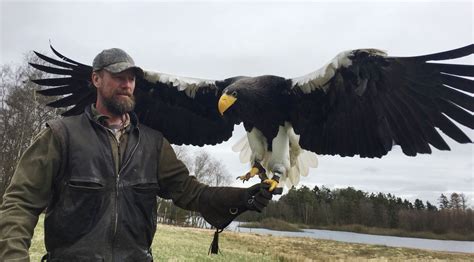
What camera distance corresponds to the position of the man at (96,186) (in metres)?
2.28

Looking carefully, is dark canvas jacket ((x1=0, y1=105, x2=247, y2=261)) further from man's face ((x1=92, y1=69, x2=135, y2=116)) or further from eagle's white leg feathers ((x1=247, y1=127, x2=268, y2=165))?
eagle's white leg feathers ((x1=247, y1=127, x2=268, y2=165))

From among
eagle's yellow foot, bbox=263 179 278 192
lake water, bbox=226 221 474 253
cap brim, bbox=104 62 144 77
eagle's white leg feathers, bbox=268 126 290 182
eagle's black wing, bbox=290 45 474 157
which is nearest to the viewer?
cap brim, bbox=104 62 144 77

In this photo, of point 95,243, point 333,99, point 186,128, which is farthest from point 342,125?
point 95,243

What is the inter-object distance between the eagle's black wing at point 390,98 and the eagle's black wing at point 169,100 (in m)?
0.96

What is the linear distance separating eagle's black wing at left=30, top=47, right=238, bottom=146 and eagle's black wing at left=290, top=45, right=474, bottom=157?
96 cm

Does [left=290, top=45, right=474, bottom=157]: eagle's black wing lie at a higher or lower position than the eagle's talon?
higher

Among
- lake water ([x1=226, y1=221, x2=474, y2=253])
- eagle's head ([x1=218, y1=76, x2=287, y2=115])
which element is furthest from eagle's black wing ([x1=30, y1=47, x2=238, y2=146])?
lake water ([x1=226, y1=221, x2=474, y2=253])

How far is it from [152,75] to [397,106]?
91.0 inches

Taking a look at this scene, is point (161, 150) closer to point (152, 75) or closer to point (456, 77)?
point (152, 75)

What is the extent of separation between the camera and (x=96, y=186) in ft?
7.74

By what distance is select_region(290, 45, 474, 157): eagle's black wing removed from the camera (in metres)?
3.36

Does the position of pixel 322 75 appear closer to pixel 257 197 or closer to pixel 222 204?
pixel 257 197

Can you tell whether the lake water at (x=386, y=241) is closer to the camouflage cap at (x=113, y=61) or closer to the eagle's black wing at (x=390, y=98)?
the eagle's black wing at (x=390, y=98)

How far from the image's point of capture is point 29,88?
19281 millimetres
